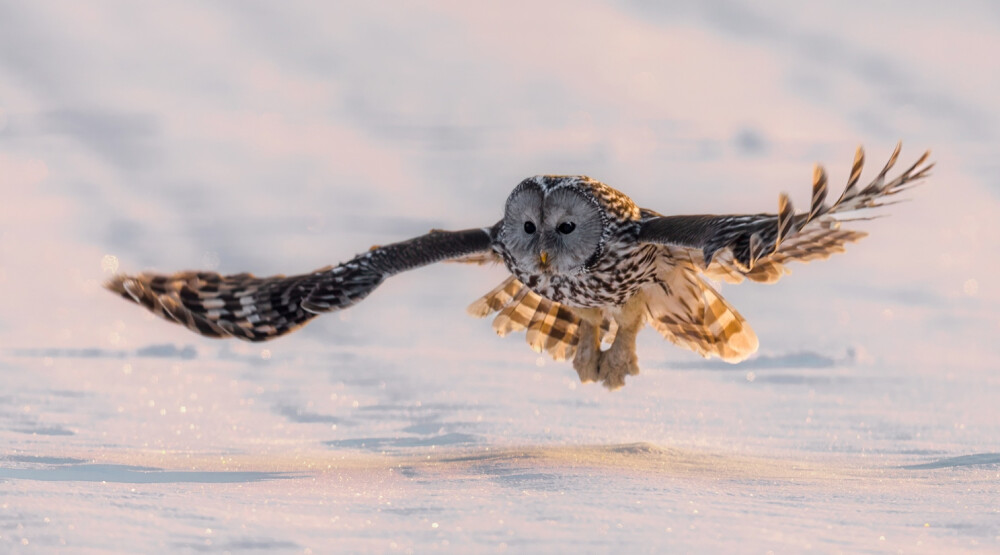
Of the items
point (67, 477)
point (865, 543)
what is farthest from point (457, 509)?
point (67, 477)

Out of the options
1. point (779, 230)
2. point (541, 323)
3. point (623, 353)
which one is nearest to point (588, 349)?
point (623, 353)

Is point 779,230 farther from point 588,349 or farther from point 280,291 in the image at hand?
point 280,291

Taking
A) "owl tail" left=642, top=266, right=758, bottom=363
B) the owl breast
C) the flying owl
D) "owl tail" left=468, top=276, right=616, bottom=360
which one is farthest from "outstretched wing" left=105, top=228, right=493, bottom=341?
"owl tail" left=642, top=266, right=758, bottom=363

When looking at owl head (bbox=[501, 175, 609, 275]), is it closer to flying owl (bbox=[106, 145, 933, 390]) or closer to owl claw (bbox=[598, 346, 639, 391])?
flying owl (bbox=[106, 145, 933, 390])

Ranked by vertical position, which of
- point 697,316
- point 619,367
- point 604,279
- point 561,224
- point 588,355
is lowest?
point 619,367

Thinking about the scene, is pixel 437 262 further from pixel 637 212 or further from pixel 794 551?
pixel 794 551
